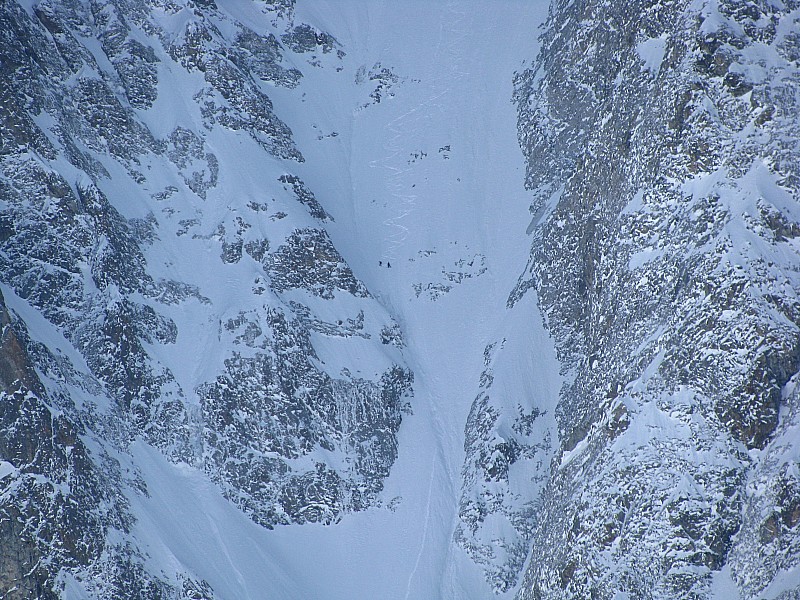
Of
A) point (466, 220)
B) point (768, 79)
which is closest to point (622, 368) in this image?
point (768, 79)

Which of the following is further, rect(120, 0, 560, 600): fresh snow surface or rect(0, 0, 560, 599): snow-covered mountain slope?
rect(120, 0, 560, 600): fresh snow surface

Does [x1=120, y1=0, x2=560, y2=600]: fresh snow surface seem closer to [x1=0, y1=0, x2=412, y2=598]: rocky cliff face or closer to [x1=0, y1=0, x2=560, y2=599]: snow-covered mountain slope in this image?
[x1=0, y1=0, x2=560, y2=599]: snow-covered mountain slope

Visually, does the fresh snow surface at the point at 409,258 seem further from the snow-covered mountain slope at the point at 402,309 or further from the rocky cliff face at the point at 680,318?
the rocky cliff face at the point at 680,318

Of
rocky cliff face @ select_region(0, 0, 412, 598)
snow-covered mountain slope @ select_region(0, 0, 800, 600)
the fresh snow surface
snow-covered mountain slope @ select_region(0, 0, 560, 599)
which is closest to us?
snow-covered mountain slope @ select_region(0, 0, 800, 600)

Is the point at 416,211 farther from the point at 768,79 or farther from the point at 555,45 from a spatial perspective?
the point at 768,79

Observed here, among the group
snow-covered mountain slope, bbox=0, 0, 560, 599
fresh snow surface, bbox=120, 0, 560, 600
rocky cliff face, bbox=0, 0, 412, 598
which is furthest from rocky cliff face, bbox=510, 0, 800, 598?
rocky cliff face, bbox=0, 0, 412, 598

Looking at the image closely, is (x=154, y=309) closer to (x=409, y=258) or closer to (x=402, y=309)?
(x=402, y=309)
